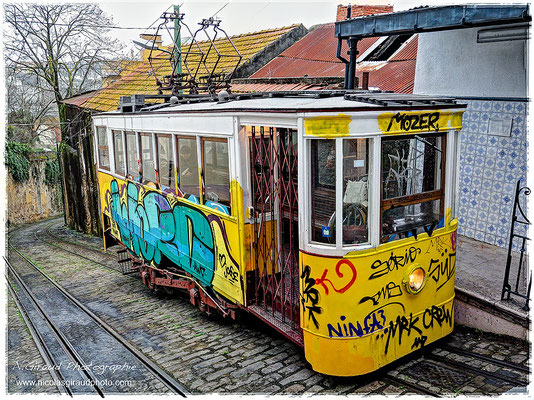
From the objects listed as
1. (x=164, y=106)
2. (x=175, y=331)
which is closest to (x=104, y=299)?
(x=175, y=331)

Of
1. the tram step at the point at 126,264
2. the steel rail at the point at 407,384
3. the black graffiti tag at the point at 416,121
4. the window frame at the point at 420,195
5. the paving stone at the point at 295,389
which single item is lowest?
the tram step at the point at 126,264

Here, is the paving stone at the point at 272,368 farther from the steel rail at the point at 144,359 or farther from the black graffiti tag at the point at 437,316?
the black graffiti tag at the point at 437,316

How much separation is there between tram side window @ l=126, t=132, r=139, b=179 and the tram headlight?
5.45m

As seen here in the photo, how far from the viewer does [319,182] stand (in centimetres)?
482

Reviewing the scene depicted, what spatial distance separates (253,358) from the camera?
5.99m

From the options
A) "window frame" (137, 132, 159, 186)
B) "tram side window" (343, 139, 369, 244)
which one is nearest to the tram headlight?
"tram side window" (343, 139, 369, 244)

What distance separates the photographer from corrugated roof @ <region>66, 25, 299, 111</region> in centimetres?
1511

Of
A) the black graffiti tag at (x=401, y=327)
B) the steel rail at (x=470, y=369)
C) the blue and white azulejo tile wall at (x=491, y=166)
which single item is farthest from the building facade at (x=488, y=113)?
the black graffiti tag at (x=401, y=327)

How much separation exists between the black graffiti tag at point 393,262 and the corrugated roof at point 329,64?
4879 mm

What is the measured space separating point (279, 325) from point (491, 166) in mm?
4313

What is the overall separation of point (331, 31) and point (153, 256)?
9715mm

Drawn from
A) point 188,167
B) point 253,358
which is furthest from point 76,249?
point 253,358

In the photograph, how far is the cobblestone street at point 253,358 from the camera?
5047 millimetres

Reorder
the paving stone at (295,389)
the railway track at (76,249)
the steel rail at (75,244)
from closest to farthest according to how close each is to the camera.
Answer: the paving stone at (295,389) → the railway track at (76,249) → the steel rail at (75,244)
